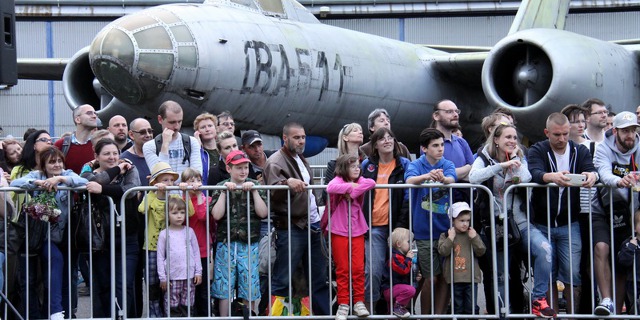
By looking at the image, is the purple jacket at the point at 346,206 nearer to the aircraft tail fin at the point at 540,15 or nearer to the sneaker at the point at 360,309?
the sneaker at the point at 360,309

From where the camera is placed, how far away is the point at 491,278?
7109 mm

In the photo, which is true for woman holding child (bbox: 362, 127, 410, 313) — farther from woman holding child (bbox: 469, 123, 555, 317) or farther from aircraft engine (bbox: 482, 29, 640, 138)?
aircraft engine (bbox: 482, 29, 640, 138)

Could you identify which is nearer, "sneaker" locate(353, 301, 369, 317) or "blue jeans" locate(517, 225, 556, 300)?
"sneaker" locate(353, 301, 369, 317)

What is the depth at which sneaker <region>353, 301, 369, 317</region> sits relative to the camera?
6543 millimetres

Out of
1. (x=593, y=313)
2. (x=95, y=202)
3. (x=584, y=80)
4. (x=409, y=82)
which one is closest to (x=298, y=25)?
(x=409, y=82)

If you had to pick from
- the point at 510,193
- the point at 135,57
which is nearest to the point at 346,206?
the point at 510,193

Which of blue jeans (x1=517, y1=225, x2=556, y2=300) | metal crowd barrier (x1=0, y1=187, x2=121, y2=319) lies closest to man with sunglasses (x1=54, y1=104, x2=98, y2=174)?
metal crowd barrier (x1=0, y1=187, x2=121, y2=319)

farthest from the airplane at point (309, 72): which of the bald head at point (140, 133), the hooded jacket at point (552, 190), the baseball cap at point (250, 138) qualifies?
the hooded jacket at point (552, 190)

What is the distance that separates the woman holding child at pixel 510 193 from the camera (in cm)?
670

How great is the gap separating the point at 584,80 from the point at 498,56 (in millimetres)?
1239

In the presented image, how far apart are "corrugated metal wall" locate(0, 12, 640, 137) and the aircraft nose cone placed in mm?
16237

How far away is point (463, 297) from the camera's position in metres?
6.82

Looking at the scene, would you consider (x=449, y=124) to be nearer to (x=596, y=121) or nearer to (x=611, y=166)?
(x=596, y=121)

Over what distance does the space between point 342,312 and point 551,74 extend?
753cm
